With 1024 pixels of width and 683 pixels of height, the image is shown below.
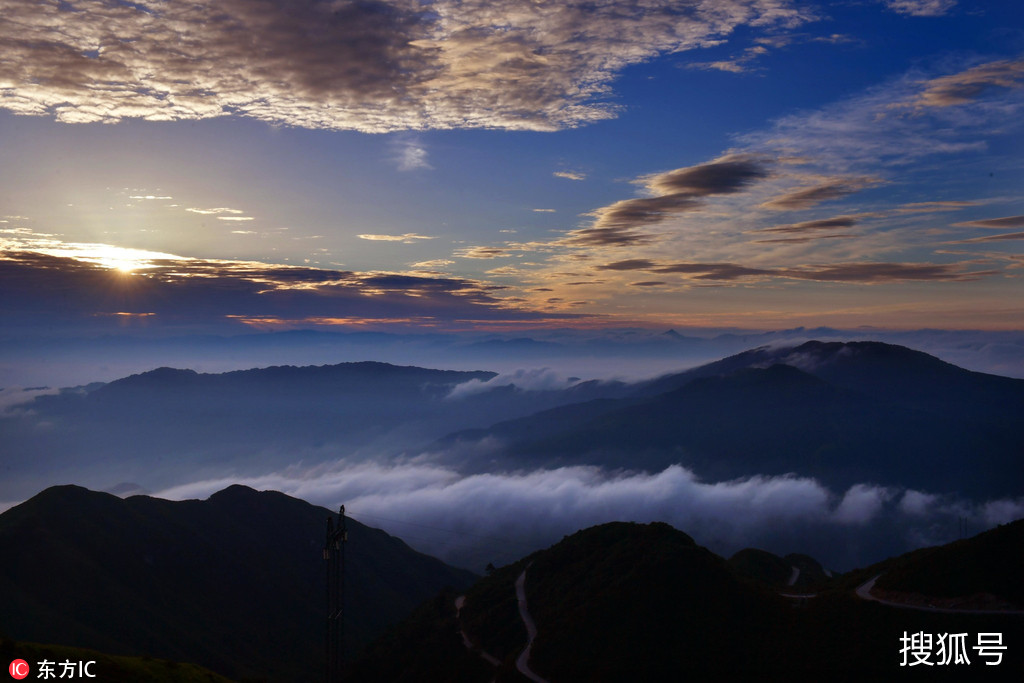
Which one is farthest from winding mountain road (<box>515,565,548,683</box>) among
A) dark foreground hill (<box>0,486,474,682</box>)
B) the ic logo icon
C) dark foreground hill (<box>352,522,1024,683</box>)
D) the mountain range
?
dark foreground hill (<box>0,486,474,682</box>)

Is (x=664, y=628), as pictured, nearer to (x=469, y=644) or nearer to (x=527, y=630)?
(x=527, y=630)

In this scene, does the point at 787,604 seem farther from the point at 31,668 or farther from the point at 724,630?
the point at 31,668

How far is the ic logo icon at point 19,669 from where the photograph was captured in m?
47.9

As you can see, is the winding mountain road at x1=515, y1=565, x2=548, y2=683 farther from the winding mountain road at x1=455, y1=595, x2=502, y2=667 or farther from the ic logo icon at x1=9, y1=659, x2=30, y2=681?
the ic logo icon at x1=9, y1=659, x2=30, y2=681

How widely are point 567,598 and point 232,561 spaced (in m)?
143

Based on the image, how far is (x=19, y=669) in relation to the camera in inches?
1911

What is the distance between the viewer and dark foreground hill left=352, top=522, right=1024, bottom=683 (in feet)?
219

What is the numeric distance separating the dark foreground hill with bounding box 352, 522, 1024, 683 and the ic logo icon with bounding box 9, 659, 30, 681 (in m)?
49.0

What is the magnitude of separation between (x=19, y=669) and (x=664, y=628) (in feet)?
214

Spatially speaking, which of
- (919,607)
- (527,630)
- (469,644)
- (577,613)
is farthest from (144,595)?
(919,607)

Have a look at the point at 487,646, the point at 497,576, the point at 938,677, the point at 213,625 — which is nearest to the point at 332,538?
the point at 487,646

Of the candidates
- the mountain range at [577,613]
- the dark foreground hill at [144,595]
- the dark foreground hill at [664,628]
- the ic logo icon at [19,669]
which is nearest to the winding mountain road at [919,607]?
the mountain range at [577,613]

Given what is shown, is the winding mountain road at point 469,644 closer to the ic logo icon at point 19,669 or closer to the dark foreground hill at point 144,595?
the ic logo icon at point 19,669

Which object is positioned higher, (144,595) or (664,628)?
(664,628)
